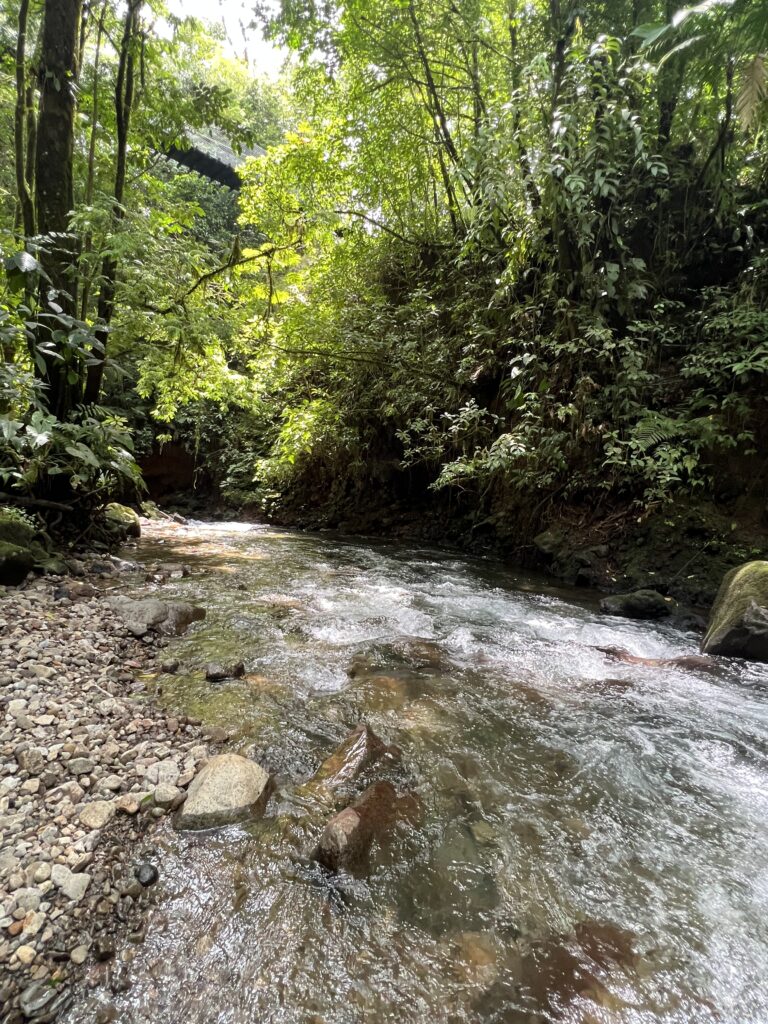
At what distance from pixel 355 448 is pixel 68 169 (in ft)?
20.8

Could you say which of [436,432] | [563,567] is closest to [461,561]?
[563,567]

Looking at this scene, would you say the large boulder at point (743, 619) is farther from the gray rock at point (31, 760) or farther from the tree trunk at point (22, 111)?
the tree trunk at point (22, 111)

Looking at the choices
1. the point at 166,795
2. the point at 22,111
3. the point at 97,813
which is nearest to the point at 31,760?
the point at 97,813

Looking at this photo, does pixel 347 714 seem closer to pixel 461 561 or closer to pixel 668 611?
pixel 668 611

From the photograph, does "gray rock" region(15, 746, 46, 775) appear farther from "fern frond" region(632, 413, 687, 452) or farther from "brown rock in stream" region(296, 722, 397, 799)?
"fern frond" region(632, 413, 687, 452)

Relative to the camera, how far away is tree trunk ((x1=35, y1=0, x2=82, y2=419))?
4.86 metres

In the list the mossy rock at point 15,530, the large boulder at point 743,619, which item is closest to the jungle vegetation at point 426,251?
the mossy rock at point 15,530

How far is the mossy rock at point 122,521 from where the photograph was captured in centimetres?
661

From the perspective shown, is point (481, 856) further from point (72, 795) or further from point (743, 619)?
point (743, 619)

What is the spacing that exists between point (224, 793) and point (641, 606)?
4777mm

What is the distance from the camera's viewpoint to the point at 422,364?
8805 millimetres

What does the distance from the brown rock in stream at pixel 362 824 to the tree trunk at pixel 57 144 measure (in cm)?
470

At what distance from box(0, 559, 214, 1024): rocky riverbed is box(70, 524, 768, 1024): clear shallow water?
13cm

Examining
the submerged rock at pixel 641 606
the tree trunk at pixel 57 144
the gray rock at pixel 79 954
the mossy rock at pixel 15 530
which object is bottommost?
A: the gray rock at pixel 79 954
